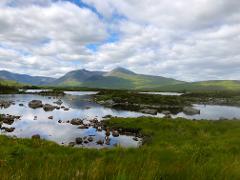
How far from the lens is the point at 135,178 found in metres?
3.98

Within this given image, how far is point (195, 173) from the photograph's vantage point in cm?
473

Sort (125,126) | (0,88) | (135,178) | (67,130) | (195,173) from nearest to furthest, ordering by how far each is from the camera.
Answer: (135,178)
(195,173)
(67,130)
(125,126)
(0,88)

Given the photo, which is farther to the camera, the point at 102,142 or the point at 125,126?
the point at 125,126

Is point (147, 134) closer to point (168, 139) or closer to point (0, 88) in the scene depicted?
point (168, 139)

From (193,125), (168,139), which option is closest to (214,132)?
(193,125)

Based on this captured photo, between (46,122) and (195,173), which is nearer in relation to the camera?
(195,173)

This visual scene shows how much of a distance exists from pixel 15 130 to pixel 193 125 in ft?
92.5

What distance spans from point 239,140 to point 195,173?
863 inches

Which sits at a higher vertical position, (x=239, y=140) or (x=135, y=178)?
(x=135, y=178)

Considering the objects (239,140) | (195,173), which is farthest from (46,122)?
(195,173)

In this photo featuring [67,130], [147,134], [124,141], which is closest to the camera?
[124,141]

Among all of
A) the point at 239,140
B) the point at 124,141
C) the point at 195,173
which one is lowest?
the point at 124,141

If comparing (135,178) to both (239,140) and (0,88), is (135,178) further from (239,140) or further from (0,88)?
(0,88)

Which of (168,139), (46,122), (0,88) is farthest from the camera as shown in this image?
(0,88)
